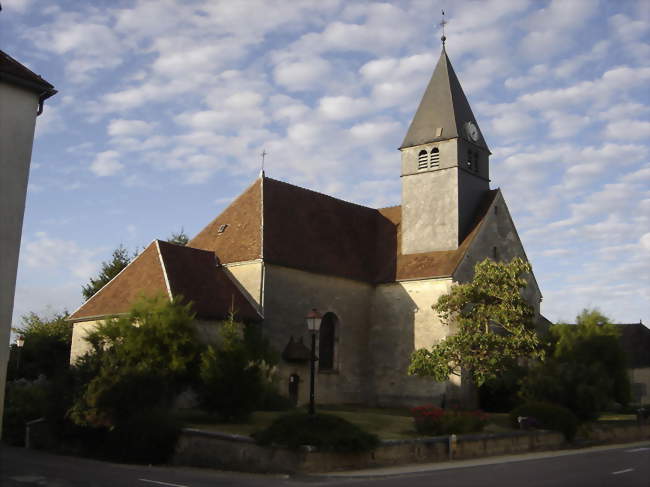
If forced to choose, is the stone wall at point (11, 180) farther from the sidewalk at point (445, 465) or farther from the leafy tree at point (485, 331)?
the leafy tree at point (485, 331)

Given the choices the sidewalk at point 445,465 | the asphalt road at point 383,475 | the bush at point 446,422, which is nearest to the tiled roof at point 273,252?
the bush at point 446,422

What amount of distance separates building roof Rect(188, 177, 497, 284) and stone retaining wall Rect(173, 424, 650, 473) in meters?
12.2

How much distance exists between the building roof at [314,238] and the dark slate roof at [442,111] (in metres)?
4.05

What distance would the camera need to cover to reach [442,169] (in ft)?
111

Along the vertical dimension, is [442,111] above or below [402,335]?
above

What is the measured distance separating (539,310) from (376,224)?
33.0ft

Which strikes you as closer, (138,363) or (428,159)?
(138,363)

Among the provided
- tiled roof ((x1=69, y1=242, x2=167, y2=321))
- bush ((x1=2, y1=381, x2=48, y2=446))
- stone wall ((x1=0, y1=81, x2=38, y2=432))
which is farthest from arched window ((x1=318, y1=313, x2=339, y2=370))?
stone wall ((x1=0, y1=81, x2=38, y2=432))

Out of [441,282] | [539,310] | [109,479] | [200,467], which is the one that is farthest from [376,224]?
[109,479]

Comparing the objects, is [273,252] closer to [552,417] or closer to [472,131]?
[472,131]

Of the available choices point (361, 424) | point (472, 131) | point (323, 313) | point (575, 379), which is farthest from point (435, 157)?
point (361, 424)

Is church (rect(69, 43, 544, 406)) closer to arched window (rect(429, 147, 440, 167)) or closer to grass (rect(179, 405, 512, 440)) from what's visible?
arched window (rect(429, 147, 440, 167))

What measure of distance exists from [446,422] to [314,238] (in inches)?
569

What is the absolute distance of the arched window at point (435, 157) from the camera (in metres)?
34.2
